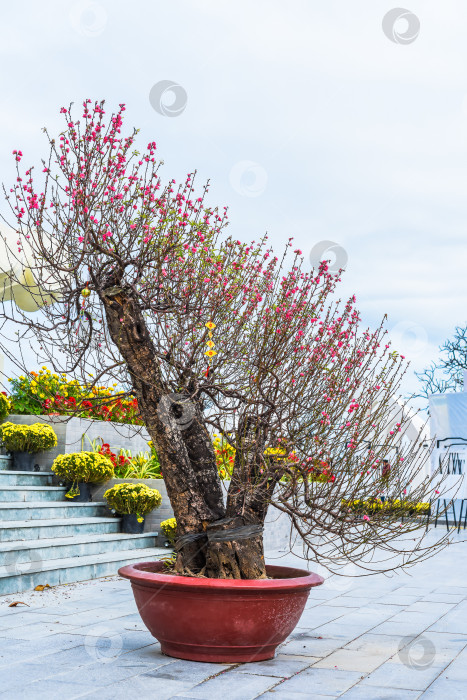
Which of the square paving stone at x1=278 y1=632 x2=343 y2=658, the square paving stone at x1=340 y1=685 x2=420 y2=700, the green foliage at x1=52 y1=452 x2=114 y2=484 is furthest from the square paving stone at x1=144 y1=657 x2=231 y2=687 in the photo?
the green foliage at x1=52 y1=452 x2=114 y2=484

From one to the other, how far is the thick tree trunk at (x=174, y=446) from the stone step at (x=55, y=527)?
3064 millimetres

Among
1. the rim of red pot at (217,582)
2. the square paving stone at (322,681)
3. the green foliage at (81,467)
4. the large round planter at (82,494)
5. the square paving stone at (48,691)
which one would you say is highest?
the green foliage at (81,467)

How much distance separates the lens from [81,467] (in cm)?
833

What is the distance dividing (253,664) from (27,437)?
17.9ft

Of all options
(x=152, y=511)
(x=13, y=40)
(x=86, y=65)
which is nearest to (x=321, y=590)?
(x=152, y=511)

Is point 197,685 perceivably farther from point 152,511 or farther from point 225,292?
point 152,511

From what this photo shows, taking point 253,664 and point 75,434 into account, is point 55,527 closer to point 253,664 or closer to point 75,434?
point 75,434

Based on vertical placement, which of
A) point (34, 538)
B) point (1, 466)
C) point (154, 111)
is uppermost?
point (154, 111)

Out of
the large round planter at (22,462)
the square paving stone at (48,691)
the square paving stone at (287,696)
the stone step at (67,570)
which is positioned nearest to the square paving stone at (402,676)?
the square paving stone at (287,696)

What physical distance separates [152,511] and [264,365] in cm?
494

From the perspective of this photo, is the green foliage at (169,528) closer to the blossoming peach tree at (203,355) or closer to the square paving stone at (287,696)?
the blossoming peach tree at (203,355)

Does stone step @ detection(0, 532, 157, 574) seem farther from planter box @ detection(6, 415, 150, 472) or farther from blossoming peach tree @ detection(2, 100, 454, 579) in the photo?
blossoming peach tree @ detection(2, 100, 454, 579)

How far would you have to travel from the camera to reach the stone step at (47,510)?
7.23 meters

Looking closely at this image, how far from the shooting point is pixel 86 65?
199 inches
